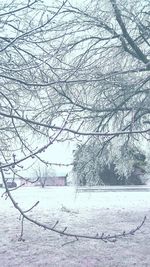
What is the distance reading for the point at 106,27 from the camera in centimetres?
750

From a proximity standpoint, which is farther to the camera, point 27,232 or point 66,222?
point 66,222

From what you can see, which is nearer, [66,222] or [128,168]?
[66,222]

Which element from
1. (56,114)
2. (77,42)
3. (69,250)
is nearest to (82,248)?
(69,250)

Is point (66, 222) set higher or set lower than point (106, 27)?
lower

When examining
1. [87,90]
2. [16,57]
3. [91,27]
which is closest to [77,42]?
[91,27]

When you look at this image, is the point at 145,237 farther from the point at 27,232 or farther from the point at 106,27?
the point at 106,27

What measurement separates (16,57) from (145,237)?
458 centimetres

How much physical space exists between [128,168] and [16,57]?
6262mm

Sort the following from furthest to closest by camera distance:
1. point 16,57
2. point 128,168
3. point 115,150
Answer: point 128,168 < point 115,150 < point 16,57

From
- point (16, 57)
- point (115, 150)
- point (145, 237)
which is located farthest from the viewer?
point (115, 150)

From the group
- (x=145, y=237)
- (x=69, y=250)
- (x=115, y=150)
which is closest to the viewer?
(x=69, y=250)

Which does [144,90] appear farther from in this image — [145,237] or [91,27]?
[145,237]

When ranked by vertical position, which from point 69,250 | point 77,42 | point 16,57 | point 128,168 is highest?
point 77,42

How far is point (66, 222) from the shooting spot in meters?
10.0
